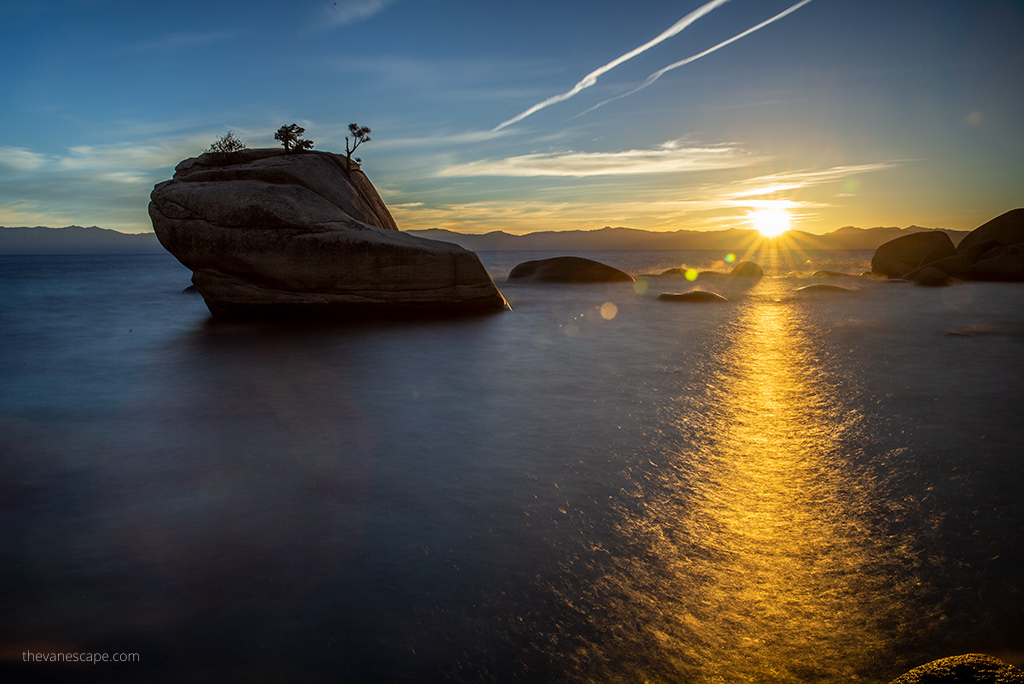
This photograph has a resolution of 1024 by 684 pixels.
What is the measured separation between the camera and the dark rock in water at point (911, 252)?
39.7 m

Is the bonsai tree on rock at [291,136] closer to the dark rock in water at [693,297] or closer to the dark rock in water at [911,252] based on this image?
the dark rock in water at [693,297]

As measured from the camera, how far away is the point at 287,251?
16375mm

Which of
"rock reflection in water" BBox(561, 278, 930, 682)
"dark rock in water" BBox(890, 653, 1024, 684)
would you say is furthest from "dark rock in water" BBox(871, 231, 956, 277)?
"dark rock in water" BBox(890, 653, 1024, 684)

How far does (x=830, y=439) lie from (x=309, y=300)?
597 inches

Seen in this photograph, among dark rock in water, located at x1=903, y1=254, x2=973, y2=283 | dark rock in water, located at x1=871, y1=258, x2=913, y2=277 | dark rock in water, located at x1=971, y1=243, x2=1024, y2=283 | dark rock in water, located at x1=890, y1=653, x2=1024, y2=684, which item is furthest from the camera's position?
dark rock in water, located at x1=871, y1=258, x2=913, y2=277

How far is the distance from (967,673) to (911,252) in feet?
162

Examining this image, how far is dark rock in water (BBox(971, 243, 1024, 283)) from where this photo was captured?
33.8 m

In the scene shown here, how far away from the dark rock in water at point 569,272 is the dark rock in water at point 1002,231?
2568cm

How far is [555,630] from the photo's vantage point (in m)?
3.13

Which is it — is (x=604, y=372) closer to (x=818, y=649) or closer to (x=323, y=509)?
(x=323, y=509)

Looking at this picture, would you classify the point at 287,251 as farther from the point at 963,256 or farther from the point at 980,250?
the point at 980,250

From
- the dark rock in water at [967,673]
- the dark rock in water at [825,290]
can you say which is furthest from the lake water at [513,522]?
the dark rock in water at [825,290]

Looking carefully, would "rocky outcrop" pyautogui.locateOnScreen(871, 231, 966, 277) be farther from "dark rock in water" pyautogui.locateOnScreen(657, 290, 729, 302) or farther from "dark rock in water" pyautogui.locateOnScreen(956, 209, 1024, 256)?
"dark rock in water" pyautogui.locateOnScreen(657, 290, 729, 302)

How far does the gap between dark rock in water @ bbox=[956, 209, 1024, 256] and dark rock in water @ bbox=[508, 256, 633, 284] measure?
25.7 m
